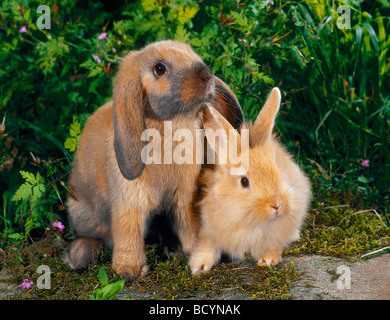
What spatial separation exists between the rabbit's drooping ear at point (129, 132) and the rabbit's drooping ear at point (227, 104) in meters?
0.59

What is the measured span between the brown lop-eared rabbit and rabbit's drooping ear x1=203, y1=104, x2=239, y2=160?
0.09 m

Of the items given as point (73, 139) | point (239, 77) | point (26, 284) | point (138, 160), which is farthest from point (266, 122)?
point (26, 284)

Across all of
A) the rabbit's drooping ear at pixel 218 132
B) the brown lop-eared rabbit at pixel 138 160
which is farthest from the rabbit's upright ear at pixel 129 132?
the rabbit's drooping ear at pixel 218 132

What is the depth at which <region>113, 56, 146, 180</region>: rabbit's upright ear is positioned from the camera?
331 cm

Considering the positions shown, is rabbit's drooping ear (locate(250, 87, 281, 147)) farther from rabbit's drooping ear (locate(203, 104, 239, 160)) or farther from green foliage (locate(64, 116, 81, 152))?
green foliage (locate(64, 116, 81, 152))

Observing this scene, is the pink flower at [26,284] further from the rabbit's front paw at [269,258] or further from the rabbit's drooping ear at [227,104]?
the rabbit's drooping ear at [227,104]

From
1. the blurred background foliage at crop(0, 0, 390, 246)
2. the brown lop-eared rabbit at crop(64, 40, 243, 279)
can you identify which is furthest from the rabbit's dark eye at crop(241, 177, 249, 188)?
the blurred background foliage at crop(0, 0, 390, 246)

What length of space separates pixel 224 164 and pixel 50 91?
216cm

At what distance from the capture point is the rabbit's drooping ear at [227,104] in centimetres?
369

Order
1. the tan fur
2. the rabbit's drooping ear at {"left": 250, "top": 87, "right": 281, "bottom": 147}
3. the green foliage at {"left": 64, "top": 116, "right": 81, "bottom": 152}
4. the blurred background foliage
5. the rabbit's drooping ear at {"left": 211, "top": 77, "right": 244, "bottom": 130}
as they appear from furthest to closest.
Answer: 1. the blurred background foliage
2. the green foliage at {"left": 64, "top": 116, "right": 81, "bottom": 152}
3. the rabbit's drooping ear at {"left": 211, "top": 77, "right": 244, "bottom": 130}
4. the rabbit's drooping ear at {"left": 250, "top": 87, "right": 281, "bottom": 147}
5. the tan fur

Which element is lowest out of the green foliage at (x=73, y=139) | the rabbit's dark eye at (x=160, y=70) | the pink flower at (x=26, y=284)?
the pink flower at (x=26, y=284)

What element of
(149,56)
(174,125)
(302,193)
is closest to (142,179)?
(174,125)

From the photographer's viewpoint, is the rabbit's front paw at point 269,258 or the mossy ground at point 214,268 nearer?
the mossy ground at point 214,268

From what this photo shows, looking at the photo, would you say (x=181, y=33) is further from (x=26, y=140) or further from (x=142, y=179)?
(x=26, y=140)
